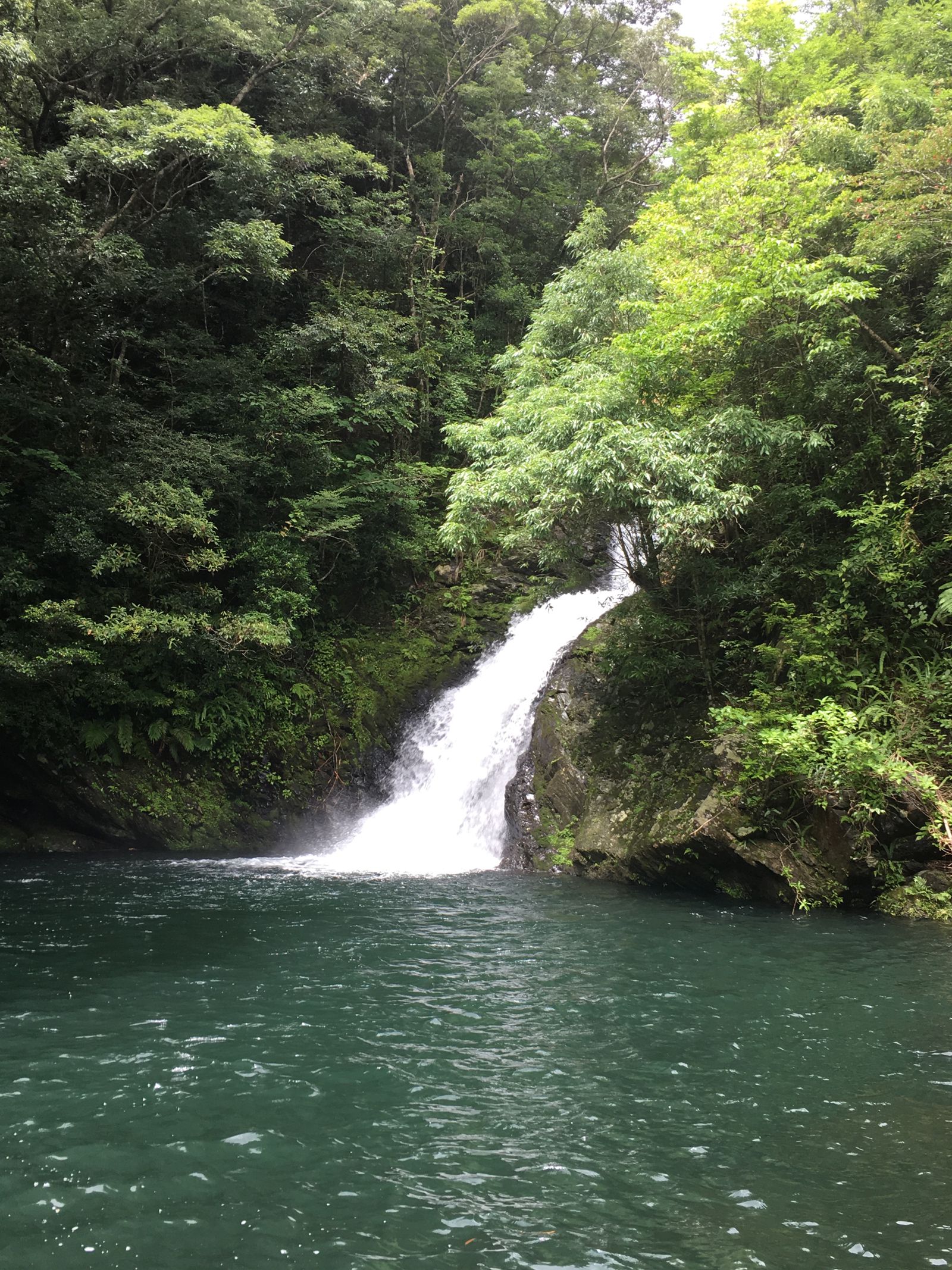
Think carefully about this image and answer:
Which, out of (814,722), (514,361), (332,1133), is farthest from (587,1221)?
(514,361)

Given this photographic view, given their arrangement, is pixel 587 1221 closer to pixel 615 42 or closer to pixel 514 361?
pixel 514 361

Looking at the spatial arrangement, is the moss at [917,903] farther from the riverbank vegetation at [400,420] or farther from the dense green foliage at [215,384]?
the dense green foliage at [215,384]

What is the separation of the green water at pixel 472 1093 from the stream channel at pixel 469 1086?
0.07 ft

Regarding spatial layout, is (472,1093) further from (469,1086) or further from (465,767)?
(465,767)

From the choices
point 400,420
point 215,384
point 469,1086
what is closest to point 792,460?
point 400,420

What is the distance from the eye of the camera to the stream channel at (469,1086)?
346 cm

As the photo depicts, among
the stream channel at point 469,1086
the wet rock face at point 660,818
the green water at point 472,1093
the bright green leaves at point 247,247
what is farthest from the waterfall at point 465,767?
the bright green leaves at point 247,247

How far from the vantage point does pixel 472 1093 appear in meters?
4.86

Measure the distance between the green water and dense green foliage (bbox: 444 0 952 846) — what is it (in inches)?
95.7

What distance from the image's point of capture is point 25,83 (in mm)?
14562

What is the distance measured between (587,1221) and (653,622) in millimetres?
9206

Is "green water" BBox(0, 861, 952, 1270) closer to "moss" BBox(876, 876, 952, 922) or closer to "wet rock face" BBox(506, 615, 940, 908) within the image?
"moss" BBox(876, 876, 952, 922)

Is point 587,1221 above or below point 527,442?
below

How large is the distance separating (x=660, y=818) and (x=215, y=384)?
11.9 meters
